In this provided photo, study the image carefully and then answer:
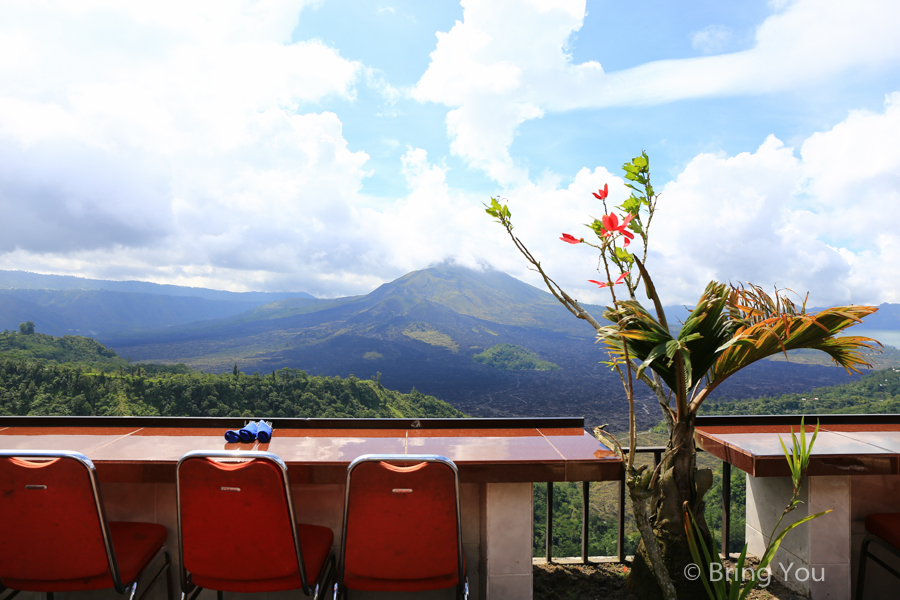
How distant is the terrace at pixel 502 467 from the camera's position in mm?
1788

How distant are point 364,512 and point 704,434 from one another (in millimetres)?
1756

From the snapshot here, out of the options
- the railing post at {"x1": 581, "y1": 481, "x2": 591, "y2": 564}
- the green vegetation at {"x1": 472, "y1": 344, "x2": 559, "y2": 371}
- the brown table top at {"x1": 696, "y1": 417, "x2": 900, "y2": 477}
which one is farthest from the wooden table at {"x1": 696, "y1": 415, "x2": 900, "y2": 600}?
the green vegetation at {"x1": 472, "y1": 344, "x2": 559, "y2": 371}

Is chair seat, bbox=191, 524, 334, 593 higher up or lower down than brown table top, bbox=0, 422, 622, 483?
lower down

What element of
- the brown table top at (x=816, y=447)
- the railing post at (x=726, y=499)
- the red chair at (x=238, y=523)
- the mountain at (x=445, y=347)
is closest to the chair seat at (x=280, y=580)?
the red chair at (x=238, y=523)

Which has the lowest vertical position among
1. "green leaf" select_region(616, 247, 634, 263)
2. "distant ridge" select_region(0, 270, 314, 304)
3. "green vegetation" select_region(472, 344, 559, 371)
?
"green vegetation" select_region(472, 344, 559, 371)

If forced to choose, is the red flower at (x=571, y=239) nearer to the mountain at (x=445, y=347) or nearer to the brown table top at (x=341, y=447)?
the brown table top at (x=341, y=447)

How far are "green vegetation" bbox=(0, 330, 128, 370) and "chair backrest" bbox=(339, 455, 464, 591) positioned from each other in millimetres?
30348

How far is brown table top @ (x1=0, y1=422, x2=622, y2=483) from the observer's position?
5.66ft

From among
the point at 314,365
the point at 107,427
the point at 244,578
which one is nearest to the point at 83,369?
the point at 107,427

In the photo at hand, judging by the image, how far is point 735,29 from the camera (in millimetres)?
7086

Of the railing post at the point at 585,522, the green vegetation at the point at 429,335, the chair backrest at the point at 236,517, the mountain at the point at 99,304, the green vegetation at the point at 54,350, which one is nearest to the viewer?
the chair backrest at the point at 236,517

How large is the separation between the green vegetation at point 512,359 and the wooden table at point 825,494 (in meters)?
59.3

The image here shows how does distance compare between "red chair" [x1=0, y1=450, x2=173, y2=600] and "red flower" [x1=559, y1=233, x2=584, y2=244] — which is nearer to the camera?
"red chair" [x1=0, y1=450, x2=173, y2=600]

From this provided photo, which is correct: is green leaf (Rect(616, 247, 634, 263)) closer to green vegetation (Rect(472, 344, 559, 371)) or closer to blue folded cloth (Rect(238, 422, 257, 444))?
blue folded cloth (Rect(238, 422, 257, 444))
